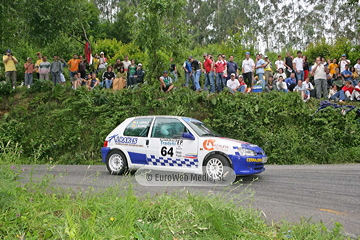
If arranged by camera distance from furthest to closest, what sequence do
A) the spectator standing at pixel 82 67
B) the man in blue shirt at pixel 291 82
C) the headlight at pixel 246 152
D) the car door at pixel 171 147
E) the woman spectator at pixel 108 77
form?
the spectator standing at pixel 82 67 < the woman spectator at pixel 108 77 < the man in blue shirt at pixel 291 82 < the car door at pixel 171 147 < the headlight at pixel 246 152

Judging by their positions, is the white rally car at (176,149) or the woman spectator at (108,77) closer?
the white rally car at (176,149)

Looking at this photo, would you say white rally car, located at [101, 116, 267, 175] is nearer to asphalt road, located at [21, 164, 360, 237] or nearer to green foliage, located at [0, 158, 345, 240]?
asphalt road, located at [21, 164, 360, 237]

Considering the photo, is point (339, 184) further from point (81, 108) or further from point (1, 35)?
point (1, 35)

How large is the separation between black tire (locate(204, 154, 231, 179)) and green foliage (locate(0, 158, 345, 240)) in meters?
3.48

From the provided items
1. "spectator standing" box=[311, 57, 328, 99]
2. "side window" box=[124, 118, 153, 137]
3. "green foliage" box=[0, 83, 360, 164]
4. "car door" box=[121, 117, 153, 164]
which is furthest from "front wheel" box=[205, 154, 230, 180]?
"spectator standing" box=[311, 57, 328, 99]

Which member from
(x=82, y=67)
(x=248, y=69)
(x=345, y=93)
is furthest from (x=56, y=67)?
(x=345, y=93)

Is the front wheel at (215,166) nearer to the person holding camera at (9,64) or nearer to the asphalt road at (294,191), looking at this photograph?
the asphalt road at (294,191)

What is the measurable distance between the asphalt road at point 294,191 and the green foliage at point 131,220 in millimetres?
398

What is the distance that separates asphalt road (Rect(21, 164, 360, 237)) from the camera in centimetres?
645

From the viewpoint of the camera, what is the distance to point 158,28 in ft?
58.7

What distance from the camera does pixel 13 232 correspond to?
4.54 metres

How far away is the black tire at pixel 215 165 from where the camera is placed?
909 centimetres

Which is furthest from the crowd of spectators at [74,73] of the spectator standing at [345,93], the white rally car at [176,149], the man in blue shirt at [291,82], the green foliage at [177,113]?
the spectator standing at [345,93]

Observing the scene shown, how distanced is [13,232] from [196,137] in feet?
18.6
